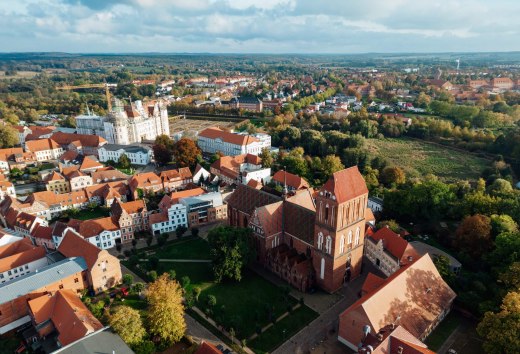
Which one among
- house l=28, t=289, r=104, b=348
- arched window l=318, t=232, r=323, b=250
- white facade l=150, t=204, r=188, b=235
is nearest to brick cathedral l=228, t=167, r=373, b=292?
arched window l=318, t=232, r=323, b=250

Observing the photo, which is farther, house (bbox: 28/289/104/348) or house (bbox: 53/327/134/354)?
house (bbox: 28/289/104/348)

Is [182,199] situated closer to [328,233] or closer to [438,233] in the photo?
[328,233]

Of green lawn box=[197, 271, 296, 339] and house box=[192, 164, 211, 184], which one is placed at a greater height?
house box=[192, 164, 211, 184]

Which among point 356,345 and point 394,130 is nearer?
point 356,345

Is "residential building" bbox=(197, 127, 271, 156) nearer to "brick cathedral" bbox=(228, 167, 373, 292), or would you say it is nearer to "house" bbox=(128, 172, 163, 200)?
"house" bbox=(128, 172, 163, 200)

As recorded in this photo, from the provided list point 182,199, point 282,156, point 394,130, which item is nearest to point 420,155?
point 394,130
